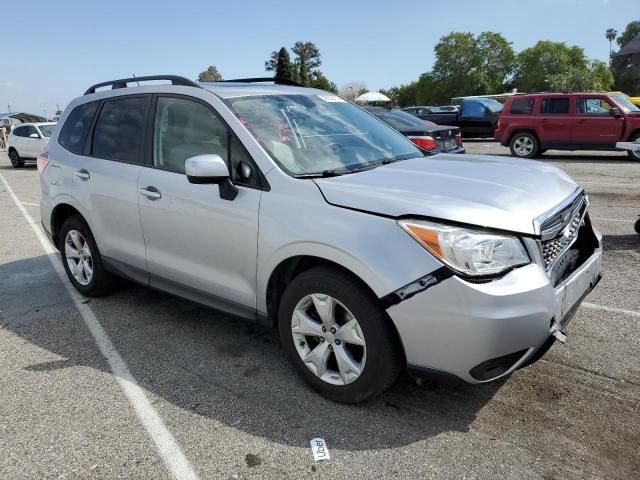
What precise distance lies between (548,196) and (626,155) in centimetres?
1479

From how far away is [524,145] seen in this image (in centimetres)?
1532

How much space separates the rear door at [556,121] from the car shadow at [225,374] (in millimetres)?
13102

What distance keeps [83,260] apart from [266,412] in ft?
8.85

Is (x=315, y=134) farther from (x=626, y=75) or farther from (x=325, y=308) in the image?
(x=626, y=75)

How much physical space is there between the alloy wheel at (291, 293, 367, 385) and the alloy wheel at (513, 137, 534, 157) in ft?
45.6

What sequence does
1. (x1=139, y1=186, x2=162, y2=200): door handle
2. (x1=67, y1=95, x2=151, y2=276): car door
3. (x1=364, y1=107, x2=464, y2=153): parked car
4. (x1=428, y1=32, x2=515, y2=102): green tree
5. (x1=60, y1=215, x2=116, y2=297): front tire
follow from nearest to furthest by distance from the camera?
(x1=139, y1=186, x2=162, y2=200): door handle < (x1=67, y1=95, x2=151, y2=276): car door < (x1=60, y1=215, x2=116, y2=297): front tire < (x1=364, y1=107, x2=464, y2=153): parked car < (x1=428, y1=32, x2=515, y2=102): green tree

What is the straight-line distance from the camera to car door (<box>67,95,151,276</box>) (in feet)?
13.2

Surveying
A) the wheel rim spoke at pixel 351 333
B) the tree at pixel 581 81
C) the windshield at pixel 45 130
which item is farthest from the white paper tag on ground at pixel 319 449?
the tree at pixel 581 81

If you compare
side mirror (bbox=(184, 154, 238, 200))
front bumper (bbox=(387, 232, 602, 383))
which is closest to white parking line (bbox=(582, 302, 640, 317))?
front bumper (bbox=(387, 232, 602, 383))

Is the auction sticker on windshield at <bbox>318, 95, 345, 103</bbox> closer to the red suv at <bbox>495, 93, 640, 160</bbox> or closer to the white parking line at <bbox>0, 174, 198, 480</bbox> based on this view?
the white parking line at <bbox>0, 174, 198, 480</bbox>

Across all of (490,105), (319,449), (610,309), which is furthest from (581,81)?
(319,449)

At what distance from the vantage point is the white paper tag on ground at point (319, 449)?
257 cm

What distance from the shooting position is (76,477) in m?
2.49

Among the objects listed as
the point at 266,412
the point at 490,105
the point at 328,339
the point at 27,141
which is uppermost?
the point at 490,105
